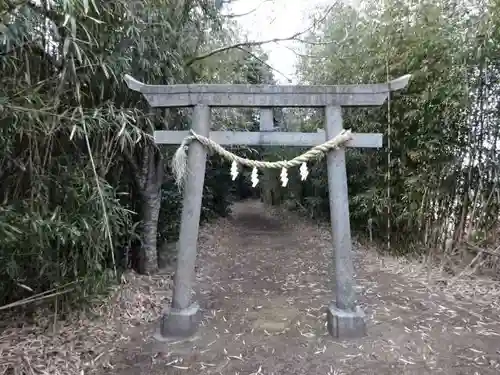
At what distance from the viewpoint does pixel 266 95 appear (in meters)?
2.54

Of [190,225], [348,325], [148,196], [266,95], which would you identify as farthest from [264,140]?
[148,196]

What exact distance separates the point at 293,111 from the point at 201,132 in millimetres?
5025

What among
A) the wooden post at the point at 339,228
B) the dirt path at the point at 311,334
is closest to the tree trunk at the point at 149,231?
the dirt path at the point at 311,334

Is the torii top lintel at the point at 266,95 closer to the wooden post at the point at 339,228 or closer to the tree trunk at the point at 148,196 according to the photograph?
the wooden post at the point at 339,228

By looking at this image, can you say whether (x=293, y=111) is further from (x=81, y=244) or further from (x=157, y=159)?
(x=81, y=244)

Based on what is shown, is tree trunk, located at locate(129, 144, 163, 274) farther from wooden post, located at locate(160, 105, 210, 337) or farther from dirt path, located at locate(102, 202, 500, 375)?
wooden post, located at locate(160, 105, 210, 337)

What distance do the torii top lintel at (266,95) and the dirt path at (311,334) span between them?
5.19 ft

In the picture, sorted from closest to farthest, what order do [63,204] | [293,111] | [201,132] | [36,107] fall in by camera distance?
1. [36,107]
2. [63,204]
3. [201,132]
4. [293,111]

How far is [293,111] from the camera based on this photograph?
7.34 m

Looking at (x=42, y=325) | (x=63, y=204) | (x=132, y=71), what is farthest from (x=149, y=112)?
(x=42, y=325)

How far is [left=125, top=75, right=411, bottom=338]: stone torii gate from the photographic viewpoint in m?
2.52

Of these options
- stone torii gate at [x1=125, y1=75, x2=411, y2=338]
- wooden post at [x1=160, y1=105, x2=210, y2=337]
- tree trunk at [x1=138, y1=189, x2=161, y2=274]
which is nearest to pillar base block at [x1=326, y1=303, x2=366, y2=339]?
stone torii gate at [x1=125, y1=75, x2=411, y2=338]

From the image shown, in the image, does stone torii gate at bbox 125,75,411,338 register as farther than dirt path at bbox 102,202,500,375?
Yes

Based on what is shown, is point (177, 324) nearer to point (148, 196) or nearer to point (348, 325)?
point (348, 325)
